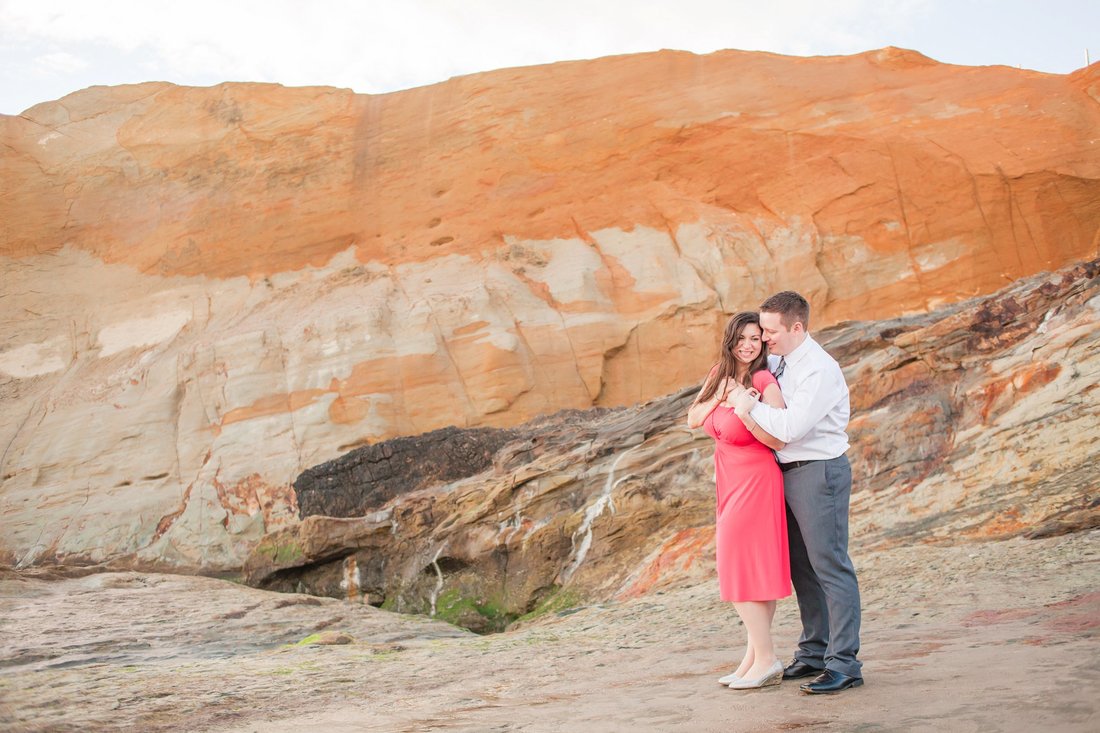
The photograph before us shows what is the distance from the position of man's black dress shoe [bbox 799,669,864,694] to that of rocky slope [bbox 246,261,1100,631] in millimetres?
4007

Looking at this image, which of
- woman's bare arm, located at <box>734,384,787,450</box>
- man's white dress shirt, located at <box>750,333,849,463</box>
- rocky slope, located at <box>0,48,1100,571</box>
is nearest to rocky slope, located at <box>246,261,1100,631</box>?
man's white dress shirt, located at <box>750,333,849,463</box>

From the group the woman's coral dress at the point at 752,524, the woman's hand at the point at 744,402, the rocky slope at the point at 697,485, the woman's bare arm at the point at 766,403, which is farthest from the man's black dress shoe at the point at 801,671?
the rocky slope at the point at 697,485

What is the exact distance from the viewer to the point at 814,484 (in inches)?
173

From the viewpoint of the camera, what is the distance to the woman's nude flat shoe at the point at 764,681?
438 cm

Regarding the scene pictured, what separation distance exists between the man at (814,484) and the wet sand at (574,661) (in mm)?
229

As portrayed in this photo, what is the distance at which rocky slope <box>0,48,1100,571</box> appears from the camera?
18312 millimetres

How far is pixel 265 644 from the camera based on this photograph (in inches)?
333

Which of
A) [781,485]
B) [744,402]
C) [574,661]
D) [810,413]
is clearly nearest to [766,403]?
[744,402]

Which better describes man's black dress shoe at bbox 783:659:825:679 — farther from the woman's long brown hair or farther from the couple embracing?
the woman's long brown hair

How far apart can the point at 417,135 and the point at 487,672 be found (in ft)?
56.5

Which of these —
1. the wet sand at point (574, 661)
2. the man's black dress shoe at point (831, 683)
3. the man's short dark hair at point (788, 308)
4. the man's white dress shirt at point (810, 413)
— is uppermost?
the man's short dark hair at point (788, 308)

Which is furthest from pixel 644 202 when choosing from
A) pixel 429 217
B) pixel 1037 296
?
pixel 1037 296

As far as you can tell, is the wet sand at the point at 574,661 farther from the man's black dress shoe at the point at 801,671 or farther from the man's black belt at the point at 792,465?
the man's black belt at the point at 792,465

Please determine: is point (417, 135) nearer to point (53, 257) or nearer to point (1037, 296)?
point (53, 257)
